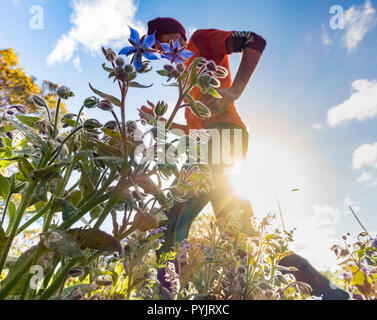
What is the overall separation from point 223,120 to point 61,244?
200cm

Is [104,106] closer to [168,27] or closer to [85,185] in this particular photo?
[85,185]

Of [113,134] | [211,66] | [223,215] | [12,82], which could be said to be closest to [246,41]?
[223,215]

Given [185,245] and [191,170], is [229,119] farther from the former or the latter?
[191,170]

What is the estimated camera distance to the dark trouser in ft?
5.55

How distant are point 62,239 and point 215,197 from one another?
67.0 inches

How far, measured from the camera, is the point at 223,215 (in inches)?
70.8

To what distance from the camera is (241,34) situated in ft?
8.10

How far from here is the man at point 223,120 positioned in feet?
5.90

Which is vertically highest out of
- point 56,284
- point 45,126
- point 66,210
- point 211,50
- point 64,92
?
point 211,50

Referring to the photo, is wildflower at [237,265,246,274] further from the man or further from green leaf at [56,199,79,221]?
the man

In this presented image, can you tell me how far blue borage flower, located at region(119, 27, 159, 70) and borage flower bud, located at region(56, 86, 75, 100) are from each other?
20cm

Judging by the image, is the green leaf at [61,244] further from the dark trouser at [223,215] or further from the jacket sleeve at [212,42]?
the jacket sleeve at [212,42]

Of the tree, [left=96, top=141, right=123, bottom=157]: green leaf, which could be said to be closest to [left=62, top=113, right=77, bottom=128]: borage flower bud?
[left=96, top=141, right=123, bottom=157]: green leaf
